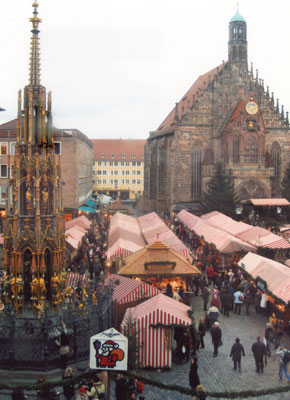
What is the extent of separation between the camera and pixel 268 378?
11.4 metres

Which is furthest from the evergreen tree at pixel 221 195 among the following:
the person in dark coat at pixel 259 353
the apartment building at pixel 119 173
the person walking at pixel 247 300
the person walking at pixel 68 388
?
the apartment building at pixel 119 173

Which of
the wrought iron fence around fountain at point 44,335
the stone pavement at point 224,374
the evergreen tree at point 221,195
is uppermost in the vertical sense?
the evergreen tree at point 221,195

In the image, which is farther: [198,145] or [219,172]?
[198,145]

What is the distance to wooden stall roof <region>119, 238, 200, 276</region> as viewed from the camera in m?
17.2

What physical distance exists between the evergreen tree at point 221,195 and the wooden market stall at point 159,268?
26151 millimetres

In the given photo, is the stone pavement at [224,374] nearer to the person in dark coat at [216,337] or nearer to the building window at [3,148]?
the person in dark coat at [216,337]

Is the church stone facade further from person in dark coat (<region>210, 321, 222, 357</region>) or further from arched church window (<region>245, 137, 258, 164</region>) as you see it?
person in dark coat (<region>210, 321, 222, 357</region>)

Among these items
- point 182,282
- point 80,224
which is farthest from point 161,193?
point 182,282

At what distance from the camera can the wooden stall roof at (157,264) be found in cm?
1725

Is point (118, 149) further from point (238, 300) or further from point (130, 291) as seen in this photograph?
point (130, 291)

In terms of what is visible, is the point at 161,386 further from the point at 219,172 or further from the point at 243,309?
the point at 219,172

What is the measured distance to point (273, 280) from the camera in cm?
1598

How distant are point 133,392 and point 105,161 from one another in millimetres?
83475

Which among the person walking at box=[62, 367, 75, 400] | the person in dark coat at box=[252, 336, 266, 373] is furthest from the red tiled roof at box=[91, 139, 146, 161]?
the person walking at box=[62, 367, 75, 400]
